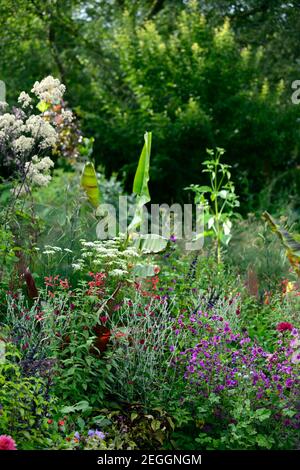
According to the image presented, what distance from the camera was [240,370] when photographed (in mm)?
4461

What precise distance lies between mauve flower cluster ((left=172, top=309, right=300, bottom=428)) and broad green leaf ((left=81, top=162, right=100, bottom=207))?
8.42 ft

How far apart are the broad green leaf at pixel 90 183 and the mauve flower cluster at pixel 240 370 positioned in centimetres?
257

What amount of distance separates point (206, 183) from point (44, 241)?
5.53 meters

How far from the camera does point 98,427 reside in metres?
4.25

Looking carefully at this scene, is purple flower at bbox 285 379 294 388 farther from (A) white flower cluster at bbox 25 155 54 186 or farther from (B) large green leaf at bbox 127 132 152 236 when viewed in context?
(B) large green leaf at bbox 127 132 152 236

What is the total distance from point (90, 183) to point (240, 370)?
3143 mm

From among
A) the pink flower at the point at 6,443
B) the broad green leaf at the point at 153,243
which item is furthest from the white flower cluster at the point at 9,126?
the pink flower at the point at 6,443

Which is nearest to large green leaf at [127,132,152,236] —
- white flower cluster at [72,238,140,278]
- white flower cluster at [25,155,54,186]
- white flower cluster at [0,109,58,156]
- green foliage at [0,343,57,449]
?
white flower cluster at [72,238,140,278]

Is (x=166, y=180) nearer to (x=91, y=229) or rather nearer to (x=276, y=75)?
(x=276, y=75)

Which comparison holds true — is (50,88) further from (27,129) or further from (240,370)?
(240,370)

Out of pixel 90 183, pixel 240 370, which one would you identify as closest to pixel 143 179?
pixel 90 183

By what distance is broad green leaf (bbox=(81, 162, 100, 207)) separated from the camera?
23.2 ft

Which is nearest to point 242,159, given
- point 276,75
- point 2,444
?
point 276,75

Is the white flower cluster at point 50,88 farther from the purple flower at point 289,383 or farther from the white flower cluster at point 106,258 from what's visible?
the purple flower at point 289,383
